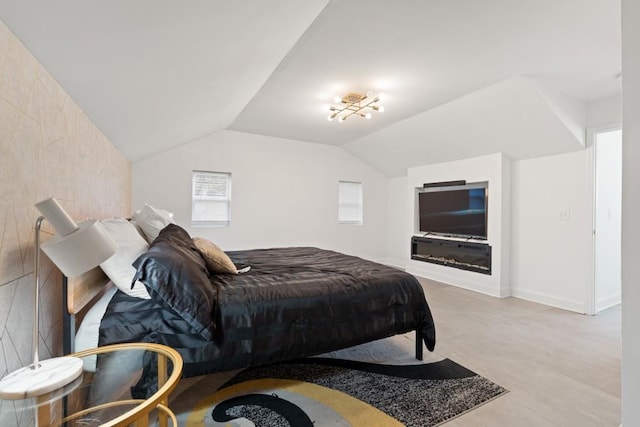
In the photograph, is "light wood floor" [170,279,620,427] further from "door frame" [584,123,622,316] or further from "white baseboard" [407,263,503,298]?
"white baseboard" [407,263,503,298]

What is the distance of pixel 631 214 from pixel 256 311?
1842 millimetres

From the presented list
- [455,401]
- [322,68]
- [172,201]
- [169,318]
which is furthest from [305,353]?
[172,201]

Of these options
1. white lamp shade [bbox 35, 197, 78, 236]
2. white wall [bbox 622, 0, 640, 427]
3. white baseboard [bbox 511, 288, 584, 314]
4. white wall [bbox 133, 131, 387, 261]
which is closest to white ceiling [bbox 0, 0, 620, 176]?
white wall [bbox 133, 131, 387, 261]

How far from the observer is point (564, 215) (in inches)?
151

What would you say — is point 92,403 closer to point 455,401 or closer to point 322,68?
point 455,401

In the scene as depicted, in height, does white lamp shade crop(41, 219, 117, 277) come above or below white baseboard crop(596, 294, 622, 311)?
above

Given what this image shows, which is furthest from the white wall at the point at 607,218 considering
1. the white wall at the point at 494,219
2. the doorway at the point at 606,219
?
the white wall at the point at 494,219

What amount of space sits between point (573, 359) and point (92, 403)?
127 inches

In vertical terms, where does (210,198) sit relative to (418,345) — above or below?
above

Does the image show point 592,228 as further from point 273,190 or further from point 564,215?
point 273,190

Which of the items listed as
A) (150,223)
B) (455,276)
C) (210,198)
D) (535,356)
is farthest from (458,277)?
(150,223)

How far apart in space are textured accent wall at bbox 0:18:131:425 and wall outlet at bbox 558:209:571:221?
499 cm

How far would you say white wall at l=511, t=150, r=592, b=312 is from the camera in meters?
3.68

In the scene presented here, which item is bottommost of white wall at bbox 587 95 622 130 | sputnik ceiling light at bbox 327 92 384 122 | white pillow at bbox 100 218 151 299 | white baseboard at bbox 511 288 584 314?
white baseboard at bbox 511 288 584 314
